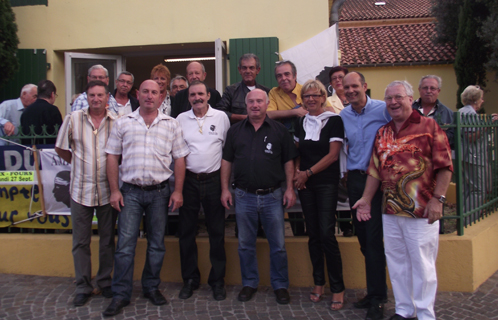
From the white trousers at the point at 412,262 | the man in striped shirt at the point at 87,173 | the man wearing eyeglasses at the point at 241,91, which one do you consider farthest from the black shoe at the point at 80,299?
the white trousers at the point at 412,262

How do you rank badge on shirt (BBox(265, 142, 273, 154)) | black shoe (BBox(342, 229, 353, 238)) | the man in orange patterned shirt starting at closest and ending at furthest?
the man in orange patterned shirt < badge on shirt (BBox(265, 142, 273, 154)) < black shoe (BBox(342, 229, 353, 238))

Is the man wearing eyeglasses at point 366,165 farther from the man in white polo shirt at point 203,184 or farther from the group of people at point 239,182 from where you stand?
the man in white polo shirt at point 203,184

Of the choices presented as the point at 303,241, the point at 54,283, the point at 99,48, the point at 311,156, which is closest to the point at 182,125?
the point at 311,156

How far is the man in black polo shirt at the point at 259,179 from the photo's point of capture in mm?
3611

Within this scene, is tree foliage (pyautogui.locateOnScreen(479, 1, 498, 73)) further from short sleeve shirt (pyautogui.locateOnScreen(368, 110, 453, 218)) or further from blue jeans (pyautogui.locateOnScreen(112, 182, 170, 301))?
blue jeans (pyautogui.locateOnScreen(112, 182, 170, 301))

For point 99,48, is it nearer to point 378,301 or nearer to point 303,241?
point 303,241

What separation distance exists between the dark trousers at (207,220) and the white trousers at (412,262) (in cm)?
151

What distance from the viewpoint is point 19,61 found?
24.7ft

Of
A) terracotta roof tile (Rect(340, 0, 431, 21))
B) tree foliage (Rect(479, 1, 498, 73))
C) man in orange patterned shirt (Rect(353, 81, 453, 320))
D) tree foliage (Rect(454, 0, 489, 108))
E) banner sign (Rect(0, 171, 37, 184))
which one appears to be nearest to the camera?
man in orange patterned shirt (Rect(353, 81, 453, 320))

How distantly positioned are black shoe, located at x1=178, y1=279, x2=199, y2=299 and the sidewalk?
50 mm

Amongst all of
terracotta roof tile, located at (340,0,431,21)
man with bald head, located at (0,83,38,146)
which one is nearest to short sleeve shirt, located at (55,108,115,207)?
man with bald head, located at (0,83,38,146)

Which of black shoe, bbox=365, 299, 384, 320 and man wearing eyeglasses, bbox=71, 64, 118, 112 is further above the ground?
man wearing eyeglasses, bbox=71, 64, 118, 112

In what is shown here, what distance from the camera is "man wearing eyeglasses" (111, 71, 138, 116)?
4.72 meters

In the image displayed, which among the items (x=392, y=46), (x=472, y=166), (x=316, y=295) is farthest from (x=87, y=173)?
(x=392, y=46)
